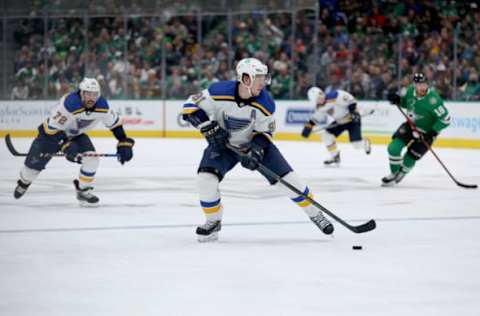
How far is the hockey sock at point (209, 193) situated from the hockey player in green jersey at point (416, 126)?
Answer: 4.17 meters

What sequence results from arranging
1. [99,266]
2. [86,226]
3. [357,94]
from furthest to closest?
[357,94], [86,226], [99,266]

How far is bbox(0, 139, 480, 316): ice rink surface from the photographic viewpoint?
163 inches

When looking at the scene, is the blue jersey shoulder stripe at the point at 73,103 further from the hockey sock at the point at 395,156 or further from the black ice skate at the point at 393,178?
the hockey sock at the point at 395,156

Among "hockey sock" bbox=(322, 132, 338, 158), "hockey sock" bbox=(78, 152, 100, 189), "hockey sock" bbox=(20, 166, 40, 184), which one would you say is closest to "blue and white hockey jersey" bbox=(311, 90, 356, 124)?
"hockey sock" bbox=(322, 132, 338, 158)

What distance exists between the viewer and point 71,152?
813cm

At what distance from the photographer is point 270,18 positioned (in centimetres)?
1795

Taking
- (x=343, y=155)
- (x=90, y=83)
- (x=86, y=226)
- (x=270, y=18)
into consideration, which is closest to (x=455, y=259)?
(x=86, y=226)

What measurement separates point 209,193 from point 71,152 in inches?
97.7

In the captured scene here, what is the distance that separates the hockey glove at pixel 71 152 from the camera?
26.6ft

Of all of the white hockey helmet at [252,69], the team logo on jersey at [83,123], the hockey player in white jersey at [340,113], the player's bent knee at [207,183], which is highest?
the white hockey helmet at [252,69]

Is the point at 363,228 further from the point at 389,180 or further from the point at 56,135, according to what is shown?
the point at 389,180

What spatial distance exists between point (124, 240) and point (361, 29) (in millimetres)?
13059

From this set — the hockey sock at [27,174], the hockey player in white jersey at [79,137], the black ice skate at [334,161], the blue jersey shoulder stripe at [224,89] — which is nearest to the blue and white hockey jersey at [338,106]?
the black ice skate at [334,161]

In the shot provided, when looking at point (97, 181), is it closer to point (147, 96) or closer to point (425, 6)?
point (147, 96)
